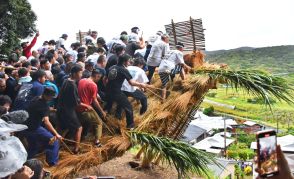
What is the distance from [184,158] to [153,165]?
152 inches

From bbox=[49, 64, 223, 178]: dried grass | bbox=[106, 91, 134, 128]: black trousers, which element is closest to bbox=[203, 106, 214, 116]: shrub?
bbox=[49, 64, 223, 178]: dried grass

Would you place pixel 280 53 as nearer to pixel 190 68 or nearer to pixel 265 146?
pixel 190 68

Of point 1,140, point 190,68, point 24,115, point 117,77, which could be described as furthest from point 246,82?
point 1,140

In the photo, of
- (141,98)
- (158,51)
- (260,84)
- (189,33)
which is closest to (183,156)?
(141,98)

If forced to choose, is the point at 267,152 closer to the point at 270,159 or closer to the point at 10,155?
the point at 270,159

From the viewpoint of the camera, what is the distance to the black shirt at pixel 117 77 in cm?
787

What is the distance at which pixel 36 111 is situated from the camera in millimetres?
6148

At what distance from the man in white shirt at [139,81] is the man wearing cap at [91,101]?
764mm

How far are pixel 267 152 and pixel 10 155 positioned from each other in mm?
1624

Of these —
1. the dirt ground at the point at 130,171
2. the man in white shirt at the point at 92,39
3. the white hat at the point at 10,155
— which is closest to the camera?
the white hat at the point at 10,155

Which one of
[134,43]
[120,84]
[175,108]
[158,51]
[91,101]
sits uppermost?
[134,43]

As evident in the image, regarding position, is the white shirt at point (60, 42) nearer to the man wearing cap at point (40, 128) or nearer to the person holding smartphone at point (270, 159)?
the man wearing cap at point (40, 128)

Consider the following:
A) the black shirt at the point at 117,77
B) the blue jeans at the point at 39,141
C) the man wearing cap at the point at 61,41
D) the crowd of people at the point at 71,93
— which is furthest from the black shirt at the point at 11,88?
the man wearing cap at the point at 61,41

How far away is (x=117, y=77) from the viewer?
7945 mm
